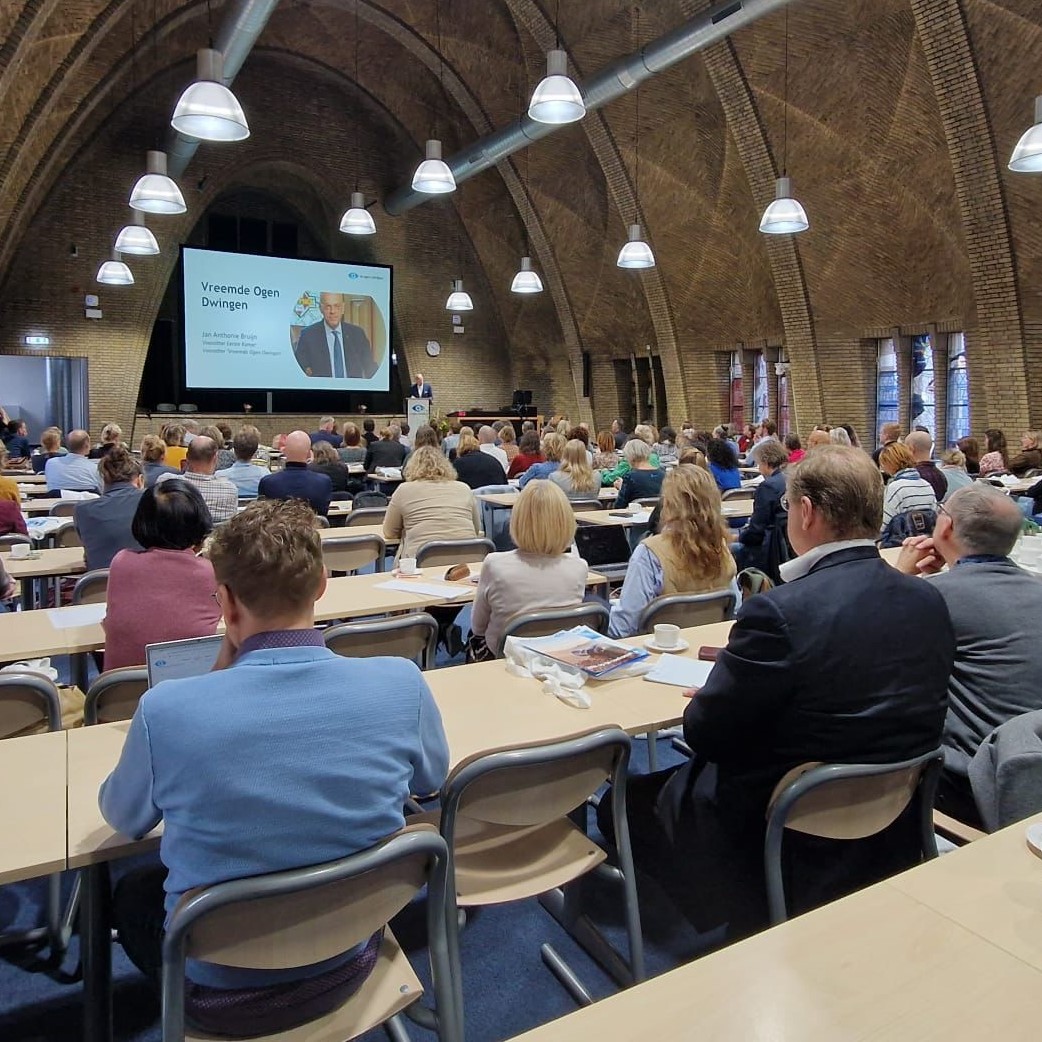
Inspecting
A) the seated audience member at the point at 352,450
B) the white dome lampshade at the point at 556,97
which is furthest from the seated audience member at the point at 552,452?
the seated audience member at the point at 352,450

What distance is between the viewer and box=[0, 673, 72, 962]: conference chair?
2.64 m

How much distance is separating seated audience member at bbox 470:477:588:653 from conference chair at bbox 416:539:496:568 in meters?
1.36

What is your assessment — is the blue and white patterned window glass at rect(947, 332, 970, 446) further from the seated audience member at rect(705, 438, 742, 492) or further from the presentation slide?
the presentation slide

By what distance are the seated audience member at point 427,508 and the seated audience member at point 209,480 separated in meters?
1.17

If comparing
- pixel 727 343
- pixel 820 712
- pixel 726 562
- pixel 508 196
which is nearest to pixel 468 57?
pixel 508 196

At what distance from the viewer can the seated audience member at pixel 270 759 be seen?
4.91ft

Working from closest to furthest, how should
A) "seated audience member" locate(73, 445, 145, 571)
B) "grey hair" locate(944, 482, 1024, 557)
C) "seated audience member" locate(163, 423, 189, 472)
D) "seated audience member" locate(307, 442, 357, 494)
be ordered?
"grey hair" locate(944, 482, 1024, 557), "seated audience member" locate(73, 445, 145, 571), "seated audience member" locate(307, 442, 357, 494), "seated audience member" locate(163, 423, 189, 472)

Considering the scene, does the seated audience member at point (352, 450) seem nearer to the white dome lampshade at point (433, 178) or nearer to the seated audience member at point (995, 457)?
the white dome lampshade at point (433, 178)

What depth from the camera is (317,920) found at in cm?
155

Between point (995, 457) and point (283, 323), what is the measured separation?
40.7ft

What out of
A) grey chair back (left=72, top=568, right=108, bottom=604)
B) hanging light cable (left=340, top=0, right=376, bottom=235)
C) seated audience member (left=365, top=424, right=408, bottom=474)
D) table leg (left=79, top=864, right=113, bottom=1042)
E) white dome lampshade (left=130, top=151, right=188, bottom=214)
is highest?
hanging light cable (left=340, top=0, right=376, bottom=235)

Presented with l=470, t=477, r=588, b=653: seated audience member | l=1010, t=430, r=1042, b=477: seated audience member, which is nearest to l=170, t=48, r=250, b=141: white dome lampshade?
l=470, t=477, r=588, b=653: seated audience member

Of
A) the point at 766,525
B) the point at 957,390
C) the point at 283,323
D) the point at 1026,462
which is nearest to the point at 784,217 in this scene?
the point at 1026,462

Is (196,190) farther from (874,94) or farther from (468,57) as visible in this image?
(874,94)
